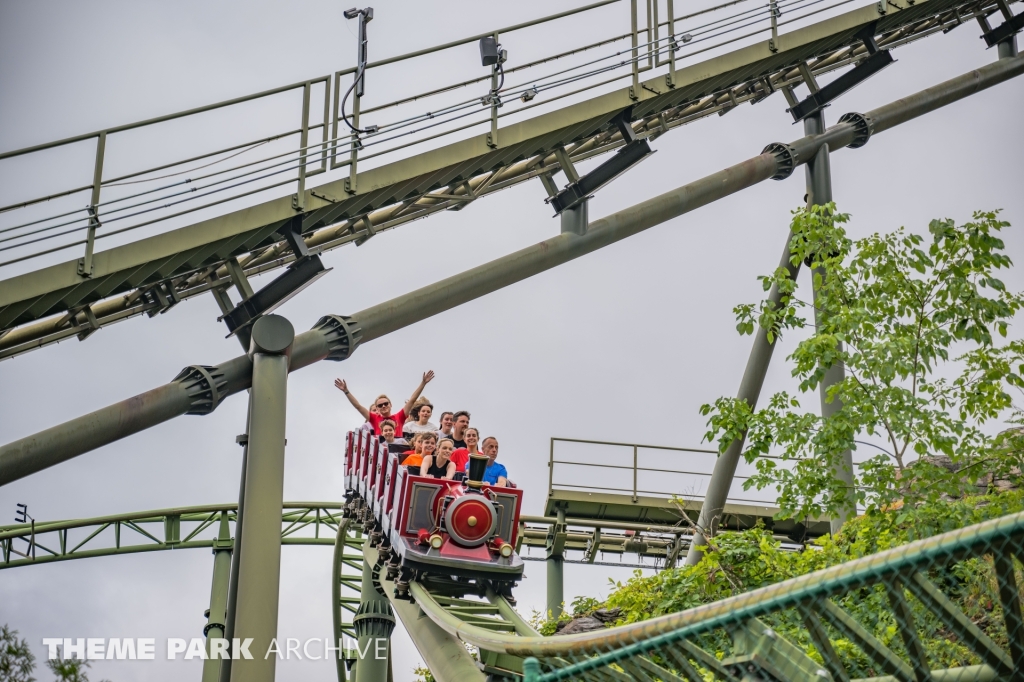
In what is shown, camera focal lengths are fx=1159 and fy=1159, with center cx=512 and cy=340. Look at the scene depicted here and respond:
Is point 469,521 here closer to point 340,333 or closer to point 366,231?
point 340,333

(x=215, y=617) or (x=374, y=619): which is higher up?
(x=215, y=617)

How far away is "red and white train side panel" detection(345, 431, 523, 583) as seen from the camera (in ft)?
33.4

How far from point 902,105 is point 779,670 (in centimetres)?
1158

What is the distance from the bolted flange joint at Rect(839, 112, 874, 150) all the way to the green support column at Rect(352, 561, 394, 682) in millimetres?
7979

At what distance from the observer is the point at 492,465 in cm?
1140

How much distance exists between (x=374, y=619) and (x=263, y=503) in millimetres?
5376

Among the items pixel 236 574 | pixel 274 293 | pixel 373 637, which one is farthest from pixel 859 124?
pixel 236 574

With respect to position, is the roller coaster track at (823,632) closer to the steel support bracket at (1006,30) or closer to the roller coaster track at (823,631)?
the roller coaster track at (823,631)

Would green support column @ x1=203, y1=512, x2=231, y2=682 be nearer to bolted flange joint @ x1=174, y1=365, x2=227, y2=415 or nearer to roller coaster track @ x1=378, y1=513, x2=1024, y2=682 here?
bolted flange joint @ x1=174, y1=365, x2=227, y2=415

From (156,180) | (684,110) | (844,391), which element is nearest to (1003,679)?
(844,391)

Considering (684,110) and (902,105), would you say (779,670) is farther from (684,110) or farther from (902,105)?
(902,105)

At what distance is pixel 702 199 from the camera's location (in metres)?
12.5

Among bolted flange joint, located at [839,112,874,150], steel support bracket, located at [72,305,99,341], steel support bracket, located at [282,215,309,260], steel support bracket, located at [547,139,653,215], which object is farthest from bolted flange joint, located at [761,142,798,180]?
steel support bracket, located at [72,305,99,341]

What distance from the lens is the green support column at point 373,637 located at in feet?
46.2
